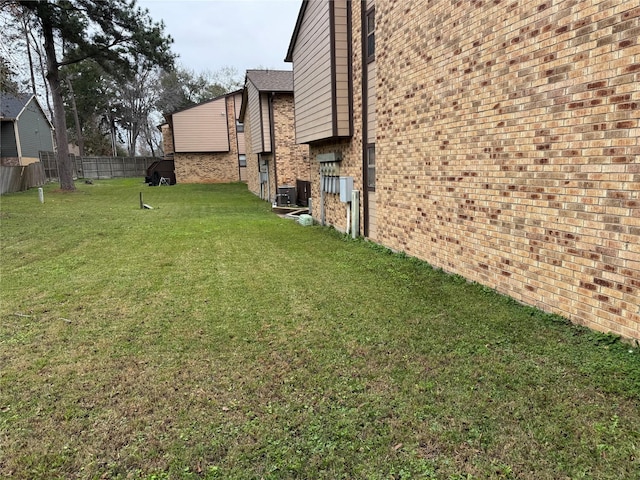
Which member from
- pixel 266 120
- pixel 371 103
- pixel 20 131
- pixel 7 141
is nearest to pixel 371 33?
pixel 371 103

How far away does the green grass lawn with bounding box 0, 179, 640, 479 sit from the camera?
2.33m

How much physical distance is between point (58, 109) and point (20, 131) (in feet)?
43.0

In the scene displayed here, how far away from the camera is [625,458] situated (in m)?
2.21

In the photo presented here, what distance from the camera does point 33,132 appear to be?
33.0 metres

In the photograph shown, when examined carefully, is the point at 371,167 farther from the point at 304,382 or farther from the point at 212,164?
the point at 212,164

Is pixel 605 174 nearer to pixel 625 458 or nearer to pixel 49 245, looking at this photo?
pixel 625 458

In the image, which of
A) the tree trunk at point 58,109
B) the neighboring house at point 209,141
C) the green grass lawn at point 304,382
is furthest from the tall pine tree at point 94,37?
the green grass lawn at point 304,382

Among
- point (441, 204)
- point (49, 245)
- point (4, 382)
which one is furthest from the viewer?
point (49, 245)

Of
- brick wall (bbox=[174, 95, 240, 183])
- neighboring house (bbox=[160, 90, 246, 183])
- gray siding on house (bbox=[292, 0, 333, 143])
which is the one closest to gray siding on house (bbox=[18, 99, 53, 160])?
neighboring house (bbox=[160, 90, 246, 183])

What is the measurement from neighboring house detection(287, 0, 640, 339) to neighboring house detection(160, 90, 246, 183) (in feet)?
78.9

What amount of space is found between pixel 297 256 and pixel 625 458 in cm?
572

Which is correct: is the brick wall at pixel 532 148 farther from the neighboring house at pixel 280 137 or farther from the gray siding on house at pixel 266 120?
the gray siding on house at pixel 266 120

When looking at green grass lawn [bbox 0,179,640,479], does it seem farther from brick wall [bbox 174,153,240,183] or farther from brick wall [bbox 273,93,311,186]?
brick wall [bbox 174,153,240,183]

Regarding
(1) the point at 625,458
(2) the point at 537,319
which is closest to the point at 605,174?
(2) the point at 537,319
